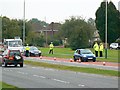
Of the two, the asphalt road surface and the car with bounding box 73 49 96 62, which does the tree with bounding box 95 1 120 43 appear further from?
the asphalt road surface

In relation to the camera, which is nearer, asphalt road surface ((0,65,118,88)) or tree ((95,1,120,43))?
asphalt road surface ((0,65,118,88))

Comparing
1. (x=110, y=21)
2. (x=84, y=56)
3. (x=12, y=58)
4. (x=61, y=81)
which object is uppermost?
(x=110, y=21)

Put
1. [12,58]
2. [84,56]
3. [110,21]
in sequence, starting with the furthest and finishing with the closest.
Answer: [110,21] < [84,56] < [12,58]

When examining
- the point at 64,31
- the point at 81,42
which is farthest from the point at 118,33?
the point at 64,31

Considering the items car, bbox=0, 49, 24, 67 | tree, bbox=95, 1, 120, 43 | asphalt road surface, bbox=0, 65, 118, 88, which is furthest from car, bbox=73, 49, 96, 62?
tree, bbox=95, 1, 120, 43

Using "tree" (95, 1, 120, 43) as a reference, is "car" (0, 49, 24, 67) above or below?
below

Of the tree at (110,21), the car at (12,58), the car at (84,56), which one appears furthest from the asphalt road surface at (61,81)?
the tree at (110,21)

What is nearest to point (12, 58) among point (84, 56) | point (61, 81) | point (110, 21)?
point (84, 56)

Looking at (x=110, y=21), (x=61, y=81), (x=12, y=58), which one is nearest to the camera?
(x=61, y=81)

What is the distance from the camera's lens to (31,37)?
104 meters

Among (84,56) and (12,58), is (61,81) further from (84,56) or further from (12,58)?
(84,56)

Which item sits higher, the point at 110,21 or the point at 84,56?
the point at 110,21

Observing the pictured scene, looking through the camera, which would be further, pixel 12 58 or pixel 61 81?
pixel 12 58

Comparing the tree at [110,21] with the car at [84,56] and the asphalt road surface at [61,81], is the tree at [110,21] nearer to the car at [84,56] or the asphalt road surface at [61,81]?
the car at [84,56]
